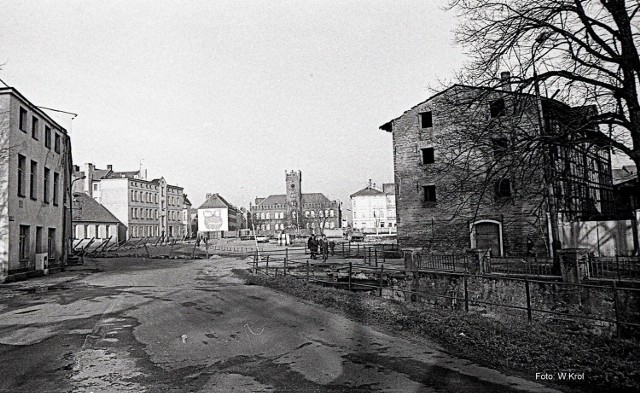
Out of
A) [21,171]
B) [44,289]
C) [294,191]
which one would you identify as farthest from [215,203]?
[44,289]

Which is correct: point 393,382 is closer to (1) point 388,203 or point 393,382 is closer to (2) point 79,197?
(2) point 79,197

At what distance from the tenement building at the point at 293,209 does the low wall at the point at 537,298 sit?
110 meters

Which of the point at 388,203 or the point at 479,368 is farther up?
the point at 388,203

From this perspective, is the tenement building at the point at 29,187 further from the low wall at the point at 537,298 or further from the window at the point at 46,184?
the low wall at the point at 537,298

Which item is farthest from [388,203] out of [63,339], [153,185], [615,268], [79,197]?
[63,339]

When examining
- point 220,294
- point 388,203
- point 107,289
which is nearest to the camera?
point 220,294

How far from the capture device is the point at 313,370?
20.6 ft

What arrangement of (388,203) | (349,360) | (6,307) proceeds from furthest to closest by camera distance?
(388,203), (6,307), (349,360)

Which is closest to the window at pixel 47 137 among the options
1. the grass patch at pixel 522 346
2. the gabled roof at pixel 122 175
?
the grass patch at pixel 522 346

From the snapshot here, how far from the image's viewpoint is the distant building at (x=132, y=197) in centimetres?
7162

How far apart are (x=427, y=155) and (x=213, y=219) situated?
263 ft

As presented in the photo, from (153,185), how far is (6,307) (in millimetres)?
71063

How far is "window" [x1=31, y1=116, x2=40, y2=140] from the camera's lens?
2228cm

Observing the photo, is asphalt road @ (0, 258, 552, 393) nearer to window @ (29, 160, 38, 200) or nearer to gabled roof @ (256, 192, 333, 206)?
window @ (29, 160, 38, 200)
